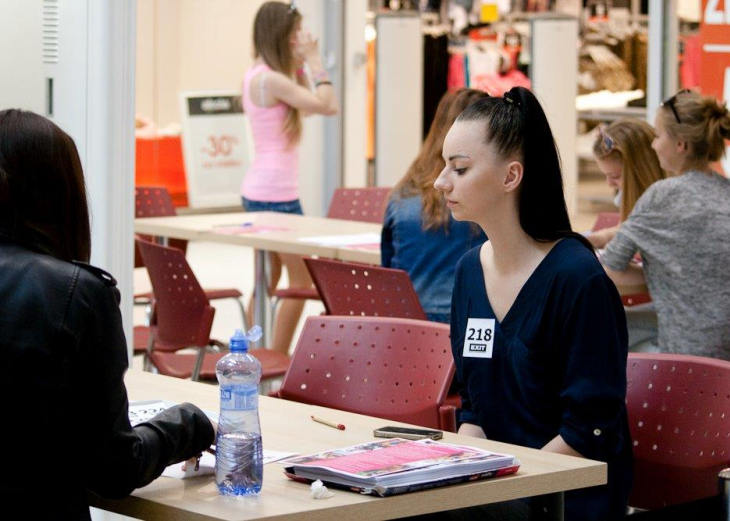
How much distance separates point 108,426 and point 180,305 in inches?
111

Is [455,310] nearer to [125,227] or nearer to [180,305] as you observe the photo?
[125,227]

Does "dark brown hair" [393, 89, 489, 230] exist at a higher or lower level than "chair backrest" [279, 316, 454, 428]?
higher

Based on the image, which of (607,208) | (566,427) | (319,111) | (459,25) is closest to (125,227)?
(566,427)

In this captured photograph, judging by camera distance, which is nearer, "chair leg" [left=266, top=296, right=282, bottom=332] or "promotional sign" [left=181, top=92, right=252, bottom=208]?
"chair leg" [left=266, top=296, right=282, bottom=332]

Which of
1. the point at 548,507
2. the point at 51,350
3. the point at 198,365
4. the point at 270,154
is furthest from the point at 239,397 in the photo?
the point at 270,154

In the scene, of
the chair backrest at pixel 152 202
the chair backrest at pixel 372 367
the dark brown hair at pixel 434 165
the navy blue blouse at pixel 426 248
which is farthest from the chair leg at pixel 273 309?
the chair backrest at pixel 372 367

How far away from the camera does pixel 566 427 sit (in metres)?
2.62

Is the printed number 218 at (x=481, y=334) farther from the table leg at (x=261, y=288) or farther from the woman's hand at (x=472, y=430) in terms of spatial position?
the table leg at (x=261, y=288)

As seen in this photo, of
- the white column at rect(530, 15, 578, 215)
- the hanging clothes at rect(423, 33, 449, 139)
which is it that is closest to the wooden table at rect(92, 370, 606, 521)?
the white column at rect(530, 15, 578, 215)

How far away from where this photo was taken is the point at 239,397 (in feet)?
7.23

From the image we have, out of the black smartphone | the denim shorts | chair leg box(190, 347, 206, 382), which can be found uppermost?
the denim shorts

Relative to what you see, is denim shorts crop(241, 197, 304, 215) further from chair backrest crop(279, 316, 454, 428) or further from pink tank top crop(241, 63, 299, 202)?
chair backrest crop(279, 316, 454, 428)

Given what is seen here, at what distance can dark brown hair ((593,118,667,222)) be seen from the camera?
4.52 meters

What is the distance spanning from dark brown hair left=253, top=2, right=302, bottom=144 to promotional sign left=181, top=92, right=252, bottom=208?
4748mm
